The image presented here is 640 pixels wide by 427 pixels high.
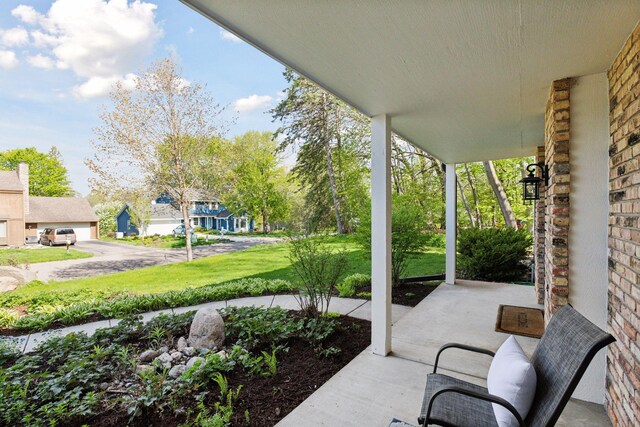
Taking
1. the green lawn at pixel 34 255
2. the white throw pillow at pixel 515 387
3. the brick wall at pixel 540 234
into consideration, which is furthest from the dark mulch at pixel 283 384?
the green lawn at pixel 34 255

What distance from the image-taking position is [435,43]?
1.71 m

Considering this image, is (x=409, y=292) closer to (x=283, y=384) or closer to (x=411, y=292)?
(x=411, y=292)

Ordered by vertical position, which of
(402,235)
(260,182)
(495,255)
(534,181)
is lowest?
(495,255)

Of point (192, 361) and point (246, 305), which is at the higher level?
point (192, 361)

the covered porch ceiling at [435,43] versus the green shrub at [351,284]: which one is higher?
the covered porch ceiling at [435,43]

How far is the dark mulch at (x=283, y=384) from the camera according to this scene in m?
1.99

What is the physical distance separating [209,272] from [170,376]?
5609mm

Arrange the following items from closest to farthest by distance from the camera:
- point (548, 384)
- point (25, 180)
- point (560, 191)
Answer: point (548, 384) < point (560, 191) < point (25, 180)

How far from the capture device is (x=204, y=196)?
9273mm

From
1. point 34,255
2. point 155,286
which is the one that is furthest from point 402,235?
point 34,255

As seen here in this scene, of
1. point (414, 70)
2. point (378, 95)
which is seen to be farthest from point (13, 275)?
point (414, 70)

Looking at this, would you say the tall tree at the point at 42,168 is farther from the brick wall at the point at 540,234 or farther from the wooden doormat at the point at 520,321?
the brick wall at the point at 540,234

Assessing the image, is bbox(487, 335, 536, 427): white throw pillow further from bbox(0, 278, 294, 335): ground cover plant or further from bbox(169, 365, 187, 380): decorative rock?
bbox(0, 278, 294, 335): ground cover plant

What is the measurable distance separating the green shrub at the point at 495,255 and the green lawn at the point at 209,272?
93cm
